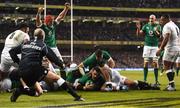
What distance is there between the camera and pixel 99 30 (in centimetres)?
5206

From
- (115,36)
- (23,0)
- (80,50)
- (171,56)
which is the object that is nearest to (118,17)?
(115,36)

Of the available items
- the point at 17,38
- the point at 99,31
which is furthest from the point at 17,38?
the point at 99,31

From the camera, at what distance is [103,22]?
5141cm

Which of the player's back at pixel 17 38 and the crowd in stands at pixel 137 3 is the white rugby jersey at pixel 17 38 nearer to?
the player's back at pixel 17 38

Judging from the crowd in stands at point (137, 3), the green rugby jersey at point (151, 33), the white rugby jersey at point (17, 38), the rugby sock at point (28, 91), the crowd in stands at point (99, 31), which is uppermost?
the white rugby jersey at point (17, 38)

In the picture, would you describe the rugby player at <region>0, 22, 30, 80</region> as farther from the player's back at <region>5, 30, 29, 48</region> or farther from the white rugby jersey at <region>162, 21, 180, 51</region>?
the white rugby jersey at <region>162, 21, 180, 51</region>

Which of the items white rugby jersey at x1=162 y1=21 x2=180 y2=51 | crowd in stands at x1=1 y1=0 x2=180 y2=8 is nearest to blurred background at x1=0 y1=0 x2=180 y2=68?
crowd in stands at x1=1 y1=0 x2=180 y2=8

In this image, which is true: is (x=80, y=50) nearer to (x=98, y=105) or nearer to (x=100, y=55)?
(x=100, y=55)

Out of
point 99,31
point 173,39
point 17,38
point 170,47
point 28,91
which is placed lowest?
point 99,31

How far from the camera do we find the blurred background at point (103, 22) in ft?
155

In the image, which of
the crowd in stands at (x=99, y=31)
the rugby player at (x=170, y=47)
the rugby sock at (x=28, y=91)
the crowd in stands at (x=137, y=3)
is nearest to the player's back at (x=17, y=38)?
the rugby sock at (x=28, y=91)

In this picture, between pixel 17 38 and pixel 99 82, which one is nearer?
pixel 17 38

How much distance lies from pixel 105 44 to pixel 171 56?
35.9 m

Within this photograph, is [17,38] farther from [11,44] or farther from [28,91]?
[28,91]
